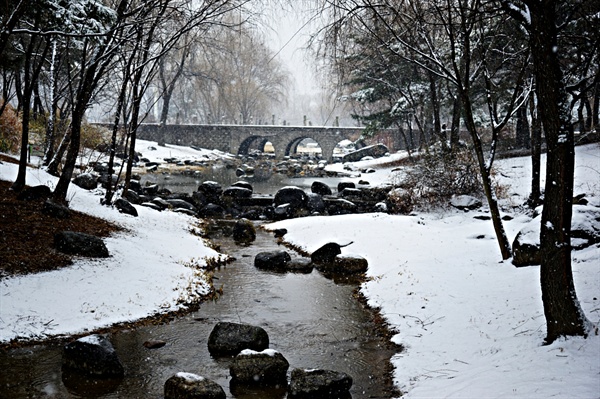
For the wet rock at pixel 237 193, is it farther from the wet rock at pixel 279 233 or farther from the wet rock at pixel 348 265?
the wet rock at pixel 348 265

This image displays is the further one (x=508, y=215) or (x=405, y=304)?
(x=508, y=215)

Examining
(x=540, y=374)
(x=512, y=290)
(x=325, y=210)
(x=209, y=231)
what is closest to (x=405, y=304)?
(x=512, y=290)

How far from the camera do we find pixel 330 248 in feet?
42.7

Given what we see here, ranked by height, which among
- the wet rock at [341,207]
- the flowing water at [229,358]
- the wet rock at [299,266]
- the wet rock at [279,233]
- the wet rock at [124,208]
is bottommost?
the flowing water at [229,358]

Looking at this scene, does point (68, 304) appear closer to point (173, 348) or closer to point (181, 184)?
point (173, 348)

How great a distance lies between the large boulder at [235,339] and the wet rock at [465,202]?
1005 centimetres

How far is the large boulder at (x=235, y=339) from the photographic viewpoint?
7.26 metres

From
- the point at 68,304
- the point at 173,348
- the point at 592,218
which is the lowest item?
the point at 173,348

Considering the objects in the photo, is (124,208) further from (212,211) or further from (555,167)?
(555,167)

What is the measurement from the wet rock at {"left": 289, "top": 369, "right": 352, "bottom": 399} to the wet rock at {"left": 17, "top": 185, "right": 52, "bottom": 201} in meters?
8.65

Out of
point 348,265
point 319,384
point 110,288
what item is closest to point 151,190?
point 348,265

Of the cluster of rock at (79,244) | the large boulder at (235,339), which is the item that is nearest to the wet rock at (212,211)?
the cluster of rock at (79,244)

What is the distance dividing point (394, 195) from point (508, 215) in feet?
13.6

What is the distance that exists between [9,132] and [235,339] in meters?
18.4
